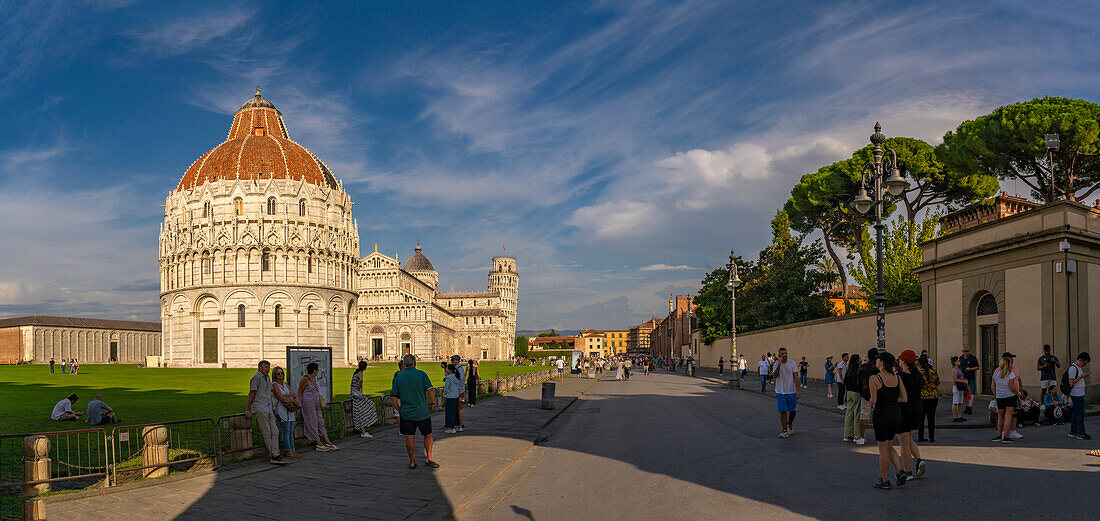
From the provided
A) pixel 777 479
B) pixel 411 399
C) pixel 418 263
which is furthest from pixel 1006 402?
pixel 418 263

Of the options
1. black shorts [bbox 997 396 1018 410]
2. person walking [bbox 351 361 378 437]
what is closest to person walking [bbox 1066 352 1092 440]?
black shorts [bbox 997 396 1018 410]

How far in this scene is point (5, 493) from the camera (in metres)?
8.66

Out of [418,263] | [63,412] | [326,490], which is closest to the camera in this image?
[326,490]

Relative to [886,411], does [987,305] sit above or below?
above

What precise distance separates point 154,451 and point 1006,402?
527 inches

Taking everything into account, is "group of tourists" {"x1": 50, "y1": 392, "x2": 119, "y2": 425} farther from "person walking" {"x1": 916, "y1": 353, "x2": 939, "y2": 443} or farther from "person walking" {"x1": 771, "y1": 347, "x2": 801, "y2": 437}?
"person walking" {"x1": 916, "y1": 353, "x2": 939, "y2": 443}

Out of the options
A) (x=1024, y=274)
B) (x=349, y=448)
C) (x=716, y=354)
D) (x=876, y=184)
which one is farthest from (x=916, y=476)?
(x=716, y=354)

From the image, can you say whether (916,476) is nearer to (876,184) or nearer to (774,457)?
(774,457)

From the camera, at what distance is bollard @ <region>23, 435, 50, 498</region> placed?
8.17m

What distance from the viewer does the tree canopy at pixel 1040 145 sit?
30594 millimetres

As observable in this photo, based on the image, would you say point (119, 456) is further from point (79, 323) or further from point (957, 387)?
point (79, 323)

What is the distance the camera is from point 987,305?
68.4 feet

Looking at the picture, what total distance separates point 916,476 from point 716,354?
195 ft

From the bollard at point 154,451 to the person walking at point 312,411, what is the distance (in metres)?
2.54
